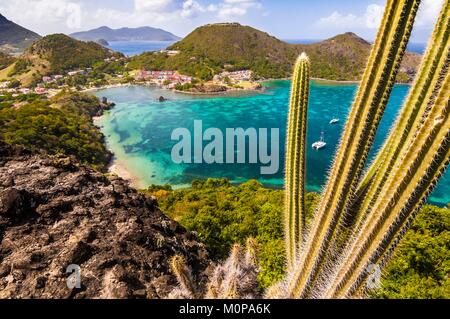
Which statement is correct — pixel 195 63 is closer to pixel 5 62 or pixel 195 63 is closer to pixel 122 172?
pixel 5 62

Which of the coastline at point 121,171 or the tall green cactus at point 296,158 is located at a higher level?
the tall green cactus at point 296,158

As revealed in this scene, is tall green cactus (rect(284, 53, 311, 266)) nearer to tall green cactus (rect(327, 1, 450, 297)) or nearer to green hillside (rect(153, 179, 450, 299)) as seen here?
green hillside (rect(153, 179, 450, 299))

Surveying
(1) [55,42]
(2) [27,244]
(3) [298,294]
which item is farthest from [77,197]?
(1) [55,42]

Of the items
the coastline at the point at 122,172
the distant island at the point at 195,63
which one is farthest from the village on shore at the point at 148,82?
the coastline at the point at 122,172

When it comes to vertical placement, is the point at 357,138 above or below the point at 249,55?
above

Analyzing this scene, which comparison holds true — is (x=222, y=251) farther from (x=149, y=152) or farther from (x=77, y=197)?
(x=149, y=152)

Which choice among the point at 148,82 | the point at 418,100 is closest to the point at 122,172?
the point at 418,100

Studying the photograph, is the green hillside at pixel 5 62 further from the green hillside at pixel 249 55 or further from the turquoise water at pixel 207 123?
the turquoise water at pixel 207 123
